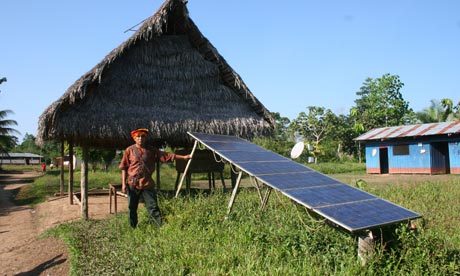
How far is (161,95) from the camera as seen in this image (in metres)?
9.40

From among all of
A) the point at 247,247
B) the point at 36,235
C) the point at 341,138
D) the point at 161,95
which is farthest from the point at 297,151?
the point at 341,138

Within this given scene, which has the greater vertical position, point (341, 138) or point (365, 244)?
point (341, 138)

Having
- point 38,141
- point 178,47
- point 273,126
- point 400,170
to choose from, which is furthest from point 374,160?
point 38,141

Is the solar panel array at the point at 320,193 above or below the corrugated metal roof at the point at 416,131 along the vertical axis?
below

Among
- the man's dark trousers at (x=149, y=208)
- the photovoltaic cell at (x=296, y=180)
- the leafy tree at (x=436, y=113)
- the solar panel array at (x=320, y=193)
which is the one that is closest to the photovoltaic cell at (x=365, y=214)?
the solar panel array at (x=320, y=193)

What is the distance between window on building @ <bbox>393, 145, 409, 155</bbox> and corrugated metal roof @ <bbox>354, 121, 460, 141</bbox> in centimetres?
75

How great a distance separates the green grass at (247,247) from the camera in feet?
13.0

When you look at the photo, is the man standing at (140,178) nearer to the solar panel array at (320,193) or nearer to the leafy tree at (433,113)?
the solar panel array at (320,193)

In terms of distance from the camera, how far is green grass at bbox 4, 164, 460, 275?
395 centimetres

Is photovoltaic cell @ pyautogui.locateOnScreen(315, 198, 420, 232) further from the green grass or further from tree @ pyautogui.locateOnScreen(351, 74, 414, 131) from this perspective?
tree @ pyautogui.locateOnScreen(351, 74, 414, 131)

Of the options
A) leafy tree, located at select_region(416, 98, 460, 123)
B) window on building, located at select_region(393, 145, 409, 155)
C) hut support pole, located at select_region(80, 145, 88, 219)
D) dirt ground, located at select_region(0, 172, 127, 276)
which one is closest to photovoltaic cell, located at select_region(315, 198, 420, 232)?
dirt ground, located at select_region(0, 172, 127, 276)

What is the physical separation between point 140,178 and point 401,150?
2015 centimetres

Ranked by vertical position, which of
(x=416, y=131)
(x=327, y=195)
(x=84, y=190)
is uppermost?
(x=416, y=131)

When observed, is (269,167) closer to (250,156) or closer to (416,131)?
(250,156)
